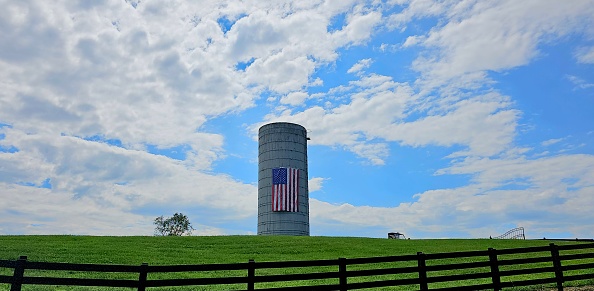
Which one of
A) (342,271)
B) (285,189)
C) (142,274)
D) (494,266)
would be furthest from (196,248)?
(494,266)

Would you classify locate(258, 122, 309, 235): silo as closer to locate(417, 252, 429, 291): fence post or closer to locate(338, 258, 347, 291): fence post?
→ locate(417, 252, 429, 291): fence post

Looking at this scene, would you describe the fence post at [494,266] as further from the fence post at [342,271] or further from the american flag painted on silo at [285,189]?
the american flag painted on silo at [285,189]

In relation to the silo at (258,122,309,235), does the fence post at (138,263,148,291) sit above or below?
below

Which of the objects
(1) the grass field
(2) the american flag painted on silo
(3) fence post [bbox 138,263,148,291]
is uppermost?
(2) the american flag painted on silo

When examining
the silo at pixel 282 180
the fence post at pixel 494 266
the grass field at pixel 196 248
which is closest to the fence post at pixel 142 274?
the fence post at pixel 494 266

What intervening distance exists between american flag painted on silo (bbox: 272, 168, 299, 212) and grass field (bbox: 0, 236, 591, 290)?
14.4m

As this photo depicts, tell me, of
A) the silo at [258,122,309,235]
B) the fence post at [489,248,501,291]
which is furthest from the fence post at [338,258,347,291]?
the silo at [258,122,309,235]

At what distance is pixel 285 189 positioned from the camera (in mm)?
59250

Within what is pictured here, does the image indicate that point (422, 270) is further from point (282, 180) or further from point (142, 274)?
point (282, 180)

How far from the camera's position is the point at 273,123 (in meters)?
62.5

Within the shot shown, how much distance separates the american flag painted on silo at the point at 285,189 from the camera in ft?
192

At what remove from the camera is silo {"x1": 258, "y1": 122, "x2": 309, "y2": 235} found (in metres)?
58.5

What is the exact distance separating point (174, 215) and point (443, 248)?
54.3 metres

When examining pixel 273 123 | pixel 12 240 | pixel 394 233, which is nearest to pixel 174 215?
pixel 273 123
